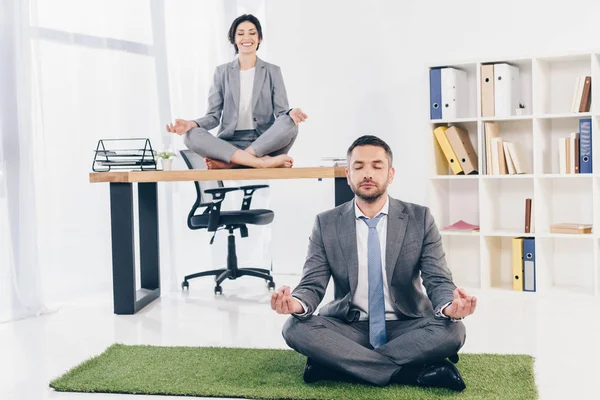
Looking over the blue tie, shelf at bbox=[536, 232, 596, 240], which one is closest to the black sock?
the blue tie

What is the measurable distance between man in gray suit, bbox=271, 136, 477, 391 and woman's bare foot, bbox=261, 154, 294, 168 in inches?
53.2

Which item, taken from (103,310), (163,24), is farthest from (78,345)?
(163,24)

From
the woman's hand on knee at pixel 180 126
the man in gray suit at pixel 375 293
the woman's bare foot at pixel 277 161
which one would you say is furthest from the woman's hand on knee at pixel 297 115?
the man in gray suit at pixel 375 293

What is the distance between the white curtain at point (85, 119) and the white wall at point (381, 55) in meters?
0.30

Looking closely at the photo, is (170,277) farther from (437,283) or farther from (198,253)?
(437,283)

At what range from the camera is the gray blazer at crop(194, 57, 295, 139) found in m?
4.52

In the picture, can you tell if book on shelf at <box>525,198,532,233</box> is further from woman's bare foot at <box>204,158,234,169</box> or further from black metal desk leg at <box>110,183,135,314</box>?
black metal desk leg at <box>110,183,135,314</box>

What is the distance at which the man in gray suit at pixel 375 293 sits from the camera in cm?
279

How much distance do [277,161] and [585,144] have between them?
188cm

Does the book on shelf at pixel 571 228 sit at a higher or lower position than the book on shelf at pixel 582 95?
lower

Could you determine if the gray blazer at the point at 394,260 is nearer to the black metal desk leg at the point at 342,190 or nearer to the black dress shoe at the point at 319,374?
the black dress shoe at the point at 319,374

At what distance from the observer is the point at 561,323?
4047mm

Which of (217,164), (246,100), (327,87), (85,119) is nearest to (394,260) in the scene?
(217,164)

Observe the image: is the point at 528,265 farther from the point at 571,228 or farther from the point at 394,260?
the point at 394,260
